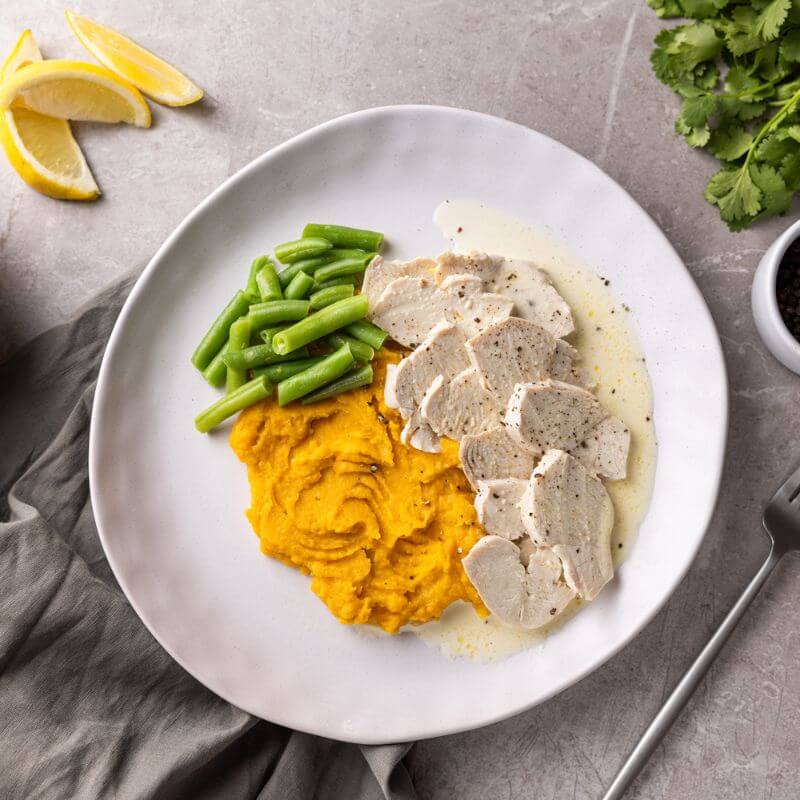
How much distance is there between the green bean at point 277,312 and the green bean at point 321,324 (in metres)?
0.05

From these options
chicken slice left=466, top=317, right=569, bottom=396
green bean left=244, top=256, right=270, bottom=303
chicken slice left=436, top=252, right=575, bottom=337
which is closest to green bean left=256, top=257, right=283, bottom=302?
green bean left=244, top=256, right=270, bottom=303

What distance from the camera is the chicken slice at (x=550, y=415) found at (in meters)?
3.29

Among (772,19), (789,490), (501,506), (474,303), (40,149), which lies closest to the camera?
(772,19)

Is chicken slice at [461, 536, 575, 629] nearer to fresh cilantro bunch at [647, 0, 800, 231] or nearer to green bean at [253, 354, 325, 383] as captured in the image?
green bean at [253, 354, 325, 383]

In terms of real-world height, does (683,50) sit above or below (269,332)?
above

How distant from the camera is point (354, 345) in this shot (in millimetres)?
3355

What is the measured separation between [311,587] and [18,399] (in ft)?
5.46

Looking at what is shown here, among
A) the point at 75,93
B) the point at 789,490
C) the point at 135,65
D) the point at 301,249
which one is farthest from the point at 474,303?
the point at 75,93

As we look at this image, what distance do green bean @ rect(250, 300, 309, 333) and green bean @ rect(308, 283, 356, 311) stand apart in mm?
53

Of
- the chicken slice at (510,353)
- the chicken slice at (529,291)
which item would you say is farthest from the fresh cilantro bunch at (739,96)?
the chicken slice at (510,353)

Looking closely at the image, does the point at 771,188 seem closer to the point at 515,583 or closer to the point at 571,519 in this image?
the point at 571,519

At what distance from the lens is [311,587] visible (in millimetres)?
3389

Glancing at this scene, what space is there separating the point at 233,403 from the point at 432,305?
99 cm

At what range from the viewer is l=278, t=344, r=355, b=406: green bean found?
3.26 m
